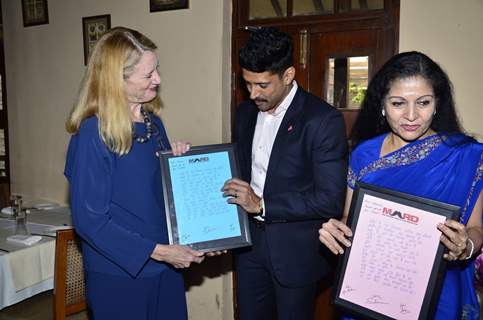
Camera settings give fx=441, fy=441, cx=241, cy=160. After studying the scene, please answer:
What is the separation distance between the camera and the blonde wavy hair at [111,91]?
156cm

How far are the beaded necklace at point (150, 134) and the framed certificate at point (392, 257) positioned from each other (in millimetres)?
809

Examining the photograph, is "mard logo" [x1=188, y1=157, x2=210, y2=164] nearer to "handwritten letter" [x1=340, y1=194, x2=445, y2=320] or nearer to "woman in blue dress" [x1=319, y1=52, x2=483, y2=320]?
"woman in blue dress" [x1=319, y1=52, x2=483, y2=320]

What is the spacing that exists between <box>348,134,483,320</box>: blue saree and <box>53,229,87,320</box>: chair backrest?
5.19 feet

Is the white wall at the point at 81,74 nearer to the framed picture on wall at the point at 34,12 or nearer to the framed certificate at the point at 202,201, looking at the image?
the framed picture on wall at the point at 34,12

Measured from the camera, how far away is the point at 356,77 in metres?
2.67

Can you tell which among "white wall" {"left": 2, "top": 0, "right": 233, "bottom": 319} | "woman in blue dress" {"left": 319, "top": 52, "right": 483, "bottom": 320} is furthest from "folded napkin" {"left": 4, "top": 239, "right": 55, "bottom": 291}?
"woman in blue dress" {"left": 319, "top": 52, "right": 483, "bottom": 320}

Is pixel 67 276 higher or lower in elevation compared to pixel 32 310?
higher

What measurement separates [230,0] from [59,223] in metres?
1.94

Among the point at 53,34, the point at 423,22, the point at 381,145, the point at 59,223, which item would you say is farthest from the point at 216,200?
the point at 53,34

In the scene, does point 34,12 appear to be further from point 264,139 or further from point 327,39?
point 264,139

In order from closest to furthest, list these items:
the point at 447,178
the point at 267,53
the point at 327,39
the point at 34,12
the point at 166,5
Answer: the point at 447,178, the point at 267,53, the point at 327,39, the point at 166,5, the point at 34,12

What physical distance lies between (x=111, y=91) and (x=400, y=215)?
3.44 feet

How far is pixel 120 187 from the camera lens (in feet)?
5.24

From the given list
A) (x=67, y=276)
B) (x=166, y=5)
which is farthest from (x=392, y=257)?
(x=166, y=5)
